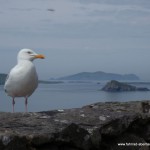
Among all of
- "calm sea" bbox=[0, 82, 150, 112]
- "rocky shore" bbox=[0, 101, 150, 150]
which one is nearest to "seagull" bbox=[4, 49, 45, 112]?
"calm sea" bbox=[0, 82, 150, 112]

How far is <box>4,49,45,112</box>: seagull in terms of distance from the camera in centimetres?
727

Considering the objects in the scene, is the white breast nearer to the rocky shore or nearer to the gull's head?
the gull's head

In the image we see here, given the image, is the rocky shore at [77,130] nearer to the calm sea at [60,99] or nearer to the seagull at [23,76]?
the seagull at [23,76]

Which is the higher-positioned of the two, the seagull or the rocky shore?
the seagull

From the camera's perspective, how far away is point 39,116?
514cm

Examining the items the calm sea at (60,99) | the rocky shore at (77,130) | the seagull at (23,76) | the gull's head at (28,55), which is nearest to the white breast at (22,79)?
the seagull at (23,76)

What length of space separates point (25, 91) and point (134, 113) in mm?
2522

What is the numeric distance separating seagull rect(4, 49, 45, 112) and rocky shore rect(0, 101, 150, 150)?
A: 1861 millimetres

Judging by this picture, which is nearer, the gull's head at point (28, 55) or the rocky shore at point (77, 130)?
the rocky shore at point (77, 130)

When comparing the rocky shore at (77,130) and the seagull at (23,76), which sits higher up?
the seagull at (23,76)

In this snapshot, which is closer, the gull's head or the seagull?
the seagull

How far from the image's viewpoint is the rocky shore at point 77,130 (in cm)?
447

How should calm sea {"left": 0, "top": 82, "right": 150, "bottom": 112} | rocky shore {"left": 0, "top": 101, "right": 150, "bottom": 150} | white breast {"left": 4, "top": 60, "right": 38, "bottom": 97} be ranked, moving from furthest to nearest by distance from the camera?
calm sea {"left": 0, "top": 82, "right": 150, "bottom": 112} → white breast {"left": 4, "top": 60, "right": 38, "bottom": 97} → rocky shore {"left": 0, "top": 101, "right": 150, "bottom": 150}

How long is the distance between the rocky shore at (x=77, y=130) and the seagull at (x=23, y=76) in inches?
73.3
